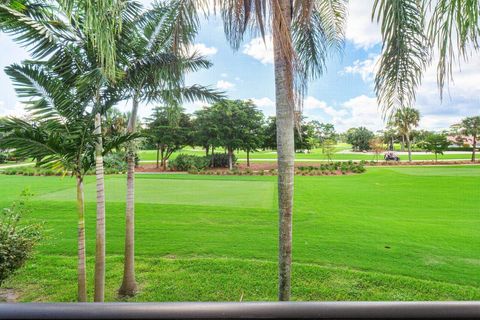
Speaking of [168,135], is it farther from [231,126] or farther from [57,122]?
[57,122]

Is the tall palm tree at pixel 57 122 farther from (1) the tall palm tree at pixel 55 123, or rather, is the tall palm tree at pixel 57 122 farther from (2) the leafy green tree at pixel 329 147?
(2) the leafy green tree at pixel 329 147

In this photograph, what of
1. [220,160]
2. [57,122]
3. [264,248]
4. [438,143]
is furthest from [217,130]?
[438,143]

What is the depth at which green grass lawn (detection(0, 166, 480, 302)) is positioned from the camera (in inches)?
159

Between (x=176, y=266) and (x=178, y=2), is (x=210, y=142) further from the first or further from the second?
(x=178, y=2)

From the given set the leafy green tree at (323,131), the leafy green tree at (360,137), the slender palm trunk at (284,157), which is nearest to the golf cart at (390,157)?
the leafy green tree at (360,137)

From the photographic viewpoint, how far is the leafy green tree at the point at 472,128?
67.1 feet

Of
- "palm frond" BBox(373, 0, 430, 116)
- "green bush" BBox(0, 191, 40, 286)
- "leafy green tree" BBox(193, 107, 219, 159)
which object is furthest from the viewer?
"leafy green tree" BBox(193, 107, 219, 159)

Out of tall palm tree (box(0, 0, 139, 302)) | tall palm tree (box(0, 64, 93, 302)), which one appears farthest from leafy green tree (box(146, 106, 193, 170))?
tall palm tree (box(0, 64, 93, 302))

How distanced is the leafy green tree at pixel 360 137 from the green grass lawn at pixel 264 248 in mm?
19034

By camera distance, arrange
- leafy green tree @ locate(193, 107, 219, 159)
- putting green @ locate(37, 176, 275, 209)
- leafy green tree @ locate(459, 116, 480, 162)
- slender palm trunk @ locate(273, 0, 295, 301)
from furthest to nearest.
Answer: leafy green tree @ locate(459, 116, 480, 162) → leafy green tree @ locate(193, 107, 219, 159) → putting green @ locate(37, 176, 275, 209) → slender palm trunk @ locate(273, 0, 295, 301)

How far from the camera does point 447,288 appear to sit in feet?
12.8

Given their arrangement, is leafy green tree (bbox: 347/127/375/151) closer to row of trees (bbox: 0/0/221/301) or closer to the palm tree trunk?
the palm tree trunk

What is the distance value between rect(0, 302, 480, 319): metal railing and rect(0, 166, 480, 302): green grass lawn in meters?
3.51

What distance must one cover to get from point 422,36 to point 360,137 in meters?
29.0
